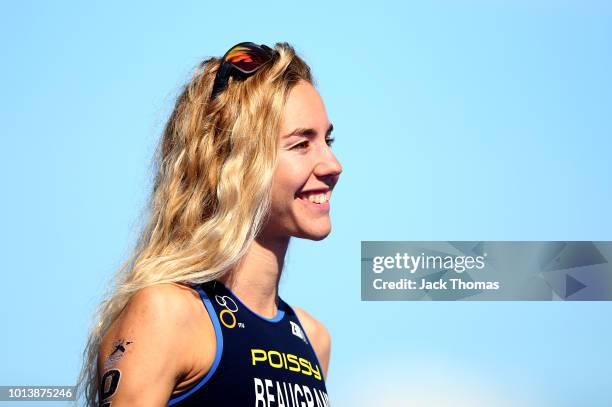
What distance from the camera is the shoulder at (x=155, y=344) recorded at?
79.9 inches

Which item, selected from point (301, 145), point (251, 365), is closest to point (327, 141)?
point (301, 145)

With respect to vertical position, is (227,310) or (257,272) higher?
(257,272)

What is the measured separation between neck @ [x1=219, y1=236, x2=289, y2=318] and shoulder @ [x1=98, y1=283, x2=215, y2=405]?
23cm

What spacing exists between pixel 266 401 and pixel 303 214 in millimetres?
470

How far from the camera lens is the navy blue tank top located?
2150mm

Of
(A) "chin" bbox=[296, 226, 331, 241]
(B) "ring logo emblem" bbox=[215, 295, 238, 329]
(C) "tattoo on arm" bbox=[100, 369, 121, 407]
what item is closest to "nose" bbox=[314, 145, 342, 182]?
(A) "chin" bbox=[296, 226, 331, 241]

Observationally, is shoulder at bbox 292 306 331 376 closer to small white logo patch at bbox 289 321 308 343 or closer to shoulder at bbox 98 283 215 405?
small white logo patch at bbox 289 321 308 343

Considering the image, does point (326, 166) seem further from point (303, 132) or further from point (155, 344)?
point (155, 344)

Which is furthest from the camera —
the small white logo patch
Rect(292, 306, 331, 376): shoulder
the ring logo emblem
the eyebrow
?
Rect(292, 306, 331, 376): shoulder

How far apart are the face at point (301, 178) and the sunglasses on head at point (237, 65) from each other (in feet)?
0.43

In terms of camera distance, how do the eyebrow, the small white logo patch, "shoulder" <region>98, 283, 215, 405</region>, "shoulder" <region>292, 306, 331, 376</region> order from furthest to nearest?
"shoulder" <region>292, 306, 331, 376</region>, the small white logo patch, the eyebrow, "shoulder" <region>98, 283, 215, 405</region>

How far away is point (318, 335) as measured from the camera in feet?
9.50

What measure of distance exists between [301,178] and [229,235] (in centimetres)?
23

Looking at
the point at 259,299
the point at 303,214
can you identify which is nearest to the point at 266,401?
the point at 259,299
